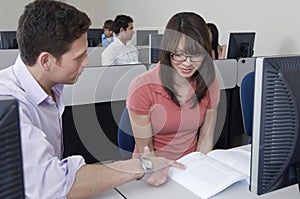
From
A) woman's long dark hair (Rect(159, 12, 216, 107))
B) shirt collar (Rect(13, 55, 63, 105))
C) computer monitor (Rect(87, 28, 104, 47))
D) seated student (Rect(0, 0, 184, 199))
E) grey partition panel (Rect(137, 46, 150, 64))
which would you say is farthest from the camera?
computer monitor (Rect(87, 28, 104, 47))

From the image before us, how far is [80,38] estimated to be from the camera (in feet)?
3.28

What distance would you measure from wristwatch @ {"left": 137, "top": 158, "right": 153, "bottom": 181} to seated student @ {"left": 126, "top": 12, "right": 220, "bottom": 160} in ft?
1.04

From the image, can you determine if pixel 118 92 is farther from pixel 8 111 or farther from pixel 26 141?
pixel 8 111

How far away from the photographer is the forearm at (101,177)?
89cm

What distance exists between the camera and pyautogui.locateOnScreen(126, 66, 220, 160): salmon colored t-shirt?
140cm

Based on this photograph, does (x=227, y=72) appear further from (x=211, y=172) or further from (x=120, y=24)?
(x=211, y=172)

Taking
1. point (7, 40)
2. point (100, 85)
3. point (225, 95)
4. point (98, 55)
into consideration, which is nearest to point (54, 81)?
point (100, 85)

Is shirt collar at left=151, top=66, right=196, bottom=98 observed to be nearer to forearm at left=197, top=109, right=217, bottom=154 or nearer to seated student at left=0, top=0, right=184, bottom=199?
forearm at left=197, top=109, right=217, bottom=154

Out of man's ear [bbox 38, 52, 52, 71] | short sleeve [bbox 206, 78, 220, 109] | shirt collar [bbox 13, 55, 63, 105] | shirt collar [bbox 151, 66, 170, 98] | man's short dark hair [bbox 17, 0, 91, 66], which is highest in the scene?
man's short dark hair [bbox 17, 0, 91, 66]

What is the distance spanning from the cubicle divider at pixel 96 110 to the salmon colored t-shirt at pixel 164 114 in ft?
2.73

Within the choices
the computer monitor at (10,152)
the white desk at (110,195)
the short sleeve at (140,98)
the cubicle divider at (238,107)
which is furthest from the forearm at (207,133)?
the cubicle divider at (238,107)

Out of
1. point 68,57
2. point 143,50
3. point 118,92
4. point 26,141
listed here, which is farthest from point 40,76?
point 143,50

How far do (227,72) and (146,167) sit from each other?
6.24 feet

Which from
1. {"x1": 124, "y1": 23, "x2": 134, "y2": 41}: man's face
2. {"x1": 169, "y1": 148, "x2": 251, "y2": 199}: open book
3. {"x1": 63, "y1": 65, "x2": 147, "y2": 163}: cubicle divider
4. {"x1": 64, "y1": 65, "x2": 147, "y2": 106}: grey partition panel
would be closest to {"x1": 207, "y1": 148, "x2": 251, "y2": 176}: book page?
{"x1": 169, "y1": 148, "x2": 251, "y2": 199}: open book
